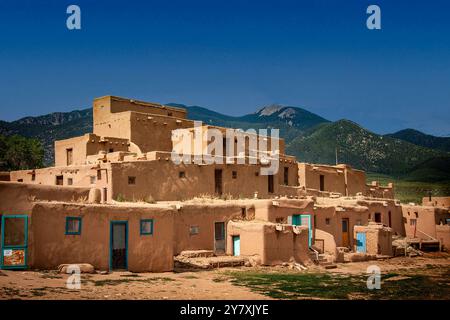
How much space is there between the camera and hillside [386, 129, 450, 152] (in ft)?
479

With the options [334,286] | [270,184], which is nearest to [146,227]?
[334,286]

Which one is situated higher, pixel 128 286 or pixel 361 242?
pixel 128 286

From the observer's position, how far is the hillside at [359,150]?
108500 millimetres

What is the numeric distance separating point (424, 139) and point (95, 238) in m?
150

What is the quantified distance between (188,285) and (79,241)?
164 inches

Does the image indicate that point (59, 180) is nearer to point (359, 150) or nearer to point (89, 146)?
point (89, 146)

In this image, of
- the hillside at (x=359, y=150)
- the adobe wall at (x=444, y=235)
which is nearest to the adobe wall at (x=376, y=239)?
the adobe wall at (x=444, y=235)

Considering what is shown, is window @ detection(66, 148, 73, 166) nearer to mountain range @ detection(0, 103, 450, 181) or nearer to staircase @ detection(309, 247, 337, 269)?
staircase @ detection(309, 247, 337, 269)

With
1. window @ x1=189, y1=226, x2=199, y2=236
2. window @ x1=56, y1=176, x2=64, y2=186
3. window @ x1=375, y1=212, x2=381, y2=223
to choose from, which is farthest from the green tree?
→ window @ x1=375, y1=212, x2=381, y2=223

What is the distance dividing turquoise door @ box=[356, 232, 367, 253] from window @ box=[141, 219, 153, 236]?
1680 cm

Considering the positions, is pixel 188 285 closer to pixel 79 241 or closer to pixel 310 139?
pixel 79 241

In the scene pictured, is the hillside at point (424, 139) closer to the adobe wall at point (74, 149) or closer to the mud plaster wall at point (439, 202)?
the mud plaster wall at point (439, 202)

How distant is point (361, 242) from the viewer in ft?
112
